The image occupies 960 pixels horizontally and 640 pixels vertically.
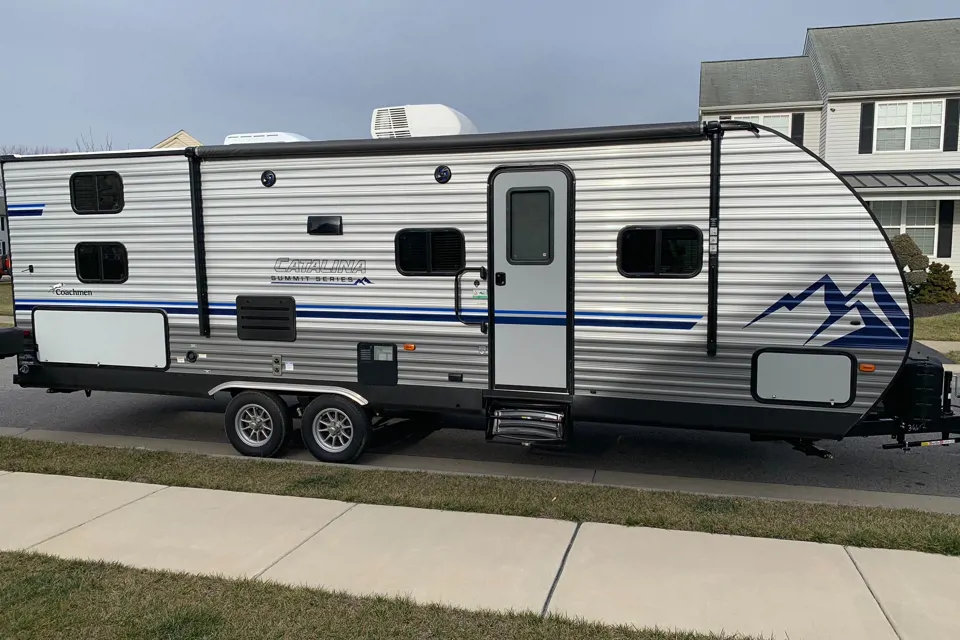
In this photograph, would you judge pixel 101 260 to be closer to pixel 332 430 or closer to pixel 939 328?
pixel 332 430

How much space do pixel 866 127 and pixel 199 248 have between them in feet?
69.9

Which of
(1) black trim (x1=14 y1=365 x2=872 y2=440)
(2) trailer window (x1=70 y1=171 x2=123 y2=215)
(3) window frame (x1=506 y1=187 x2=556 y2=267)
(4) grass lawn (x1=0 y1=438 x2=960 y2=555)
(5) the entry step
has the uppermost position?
(2) trailer window (x1=70 y1=171 x2=123 y2=215)

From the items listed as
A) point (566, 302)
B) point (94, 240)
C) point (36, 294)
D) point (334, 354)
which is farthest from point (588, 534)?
point (36, 294)

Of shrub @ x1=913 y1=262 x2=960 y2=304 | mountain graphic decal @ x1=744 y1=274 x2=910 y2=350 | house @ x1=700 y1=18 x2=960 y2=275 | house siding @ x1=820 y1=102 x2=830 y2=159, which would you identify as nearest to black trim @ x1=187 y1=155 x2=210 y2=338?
mountain graphic decal @ x1=744 y1=274 x2=910 y2=350

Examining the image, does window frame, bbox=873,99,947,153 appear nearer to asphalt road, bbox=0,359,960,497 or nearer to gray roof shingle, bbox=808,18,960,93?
gray roof shingle, bbox=808,18,960,93

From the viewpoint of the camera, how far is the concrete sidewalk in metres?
4.19

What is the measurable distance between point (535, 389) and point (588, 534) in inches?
60.8

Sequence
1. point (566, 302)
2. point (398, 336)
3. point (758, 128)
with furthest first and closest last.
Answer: point (398, 336)
point (566, 302)
point (758, 128)

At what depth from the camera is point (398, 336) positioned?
270 inches

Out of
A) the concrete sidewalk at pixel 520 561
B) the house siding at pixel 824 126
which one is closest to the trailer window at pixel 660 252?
the concrete sidewalk at pixel 520 561

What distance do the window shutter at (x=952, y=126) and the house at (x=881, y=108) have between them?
0.02 meters

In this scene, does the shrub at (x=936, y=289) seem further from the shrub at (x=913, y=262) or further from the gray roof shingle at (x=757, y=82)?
the gray roof shingle at (x=757, y=82)

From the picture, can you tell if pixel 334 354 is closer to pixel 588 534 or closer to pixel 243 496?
pixel 243 496

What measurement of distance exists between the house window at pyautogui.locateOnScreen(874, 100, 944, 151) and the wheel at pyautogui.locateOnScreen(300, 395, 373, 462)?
20.9m
